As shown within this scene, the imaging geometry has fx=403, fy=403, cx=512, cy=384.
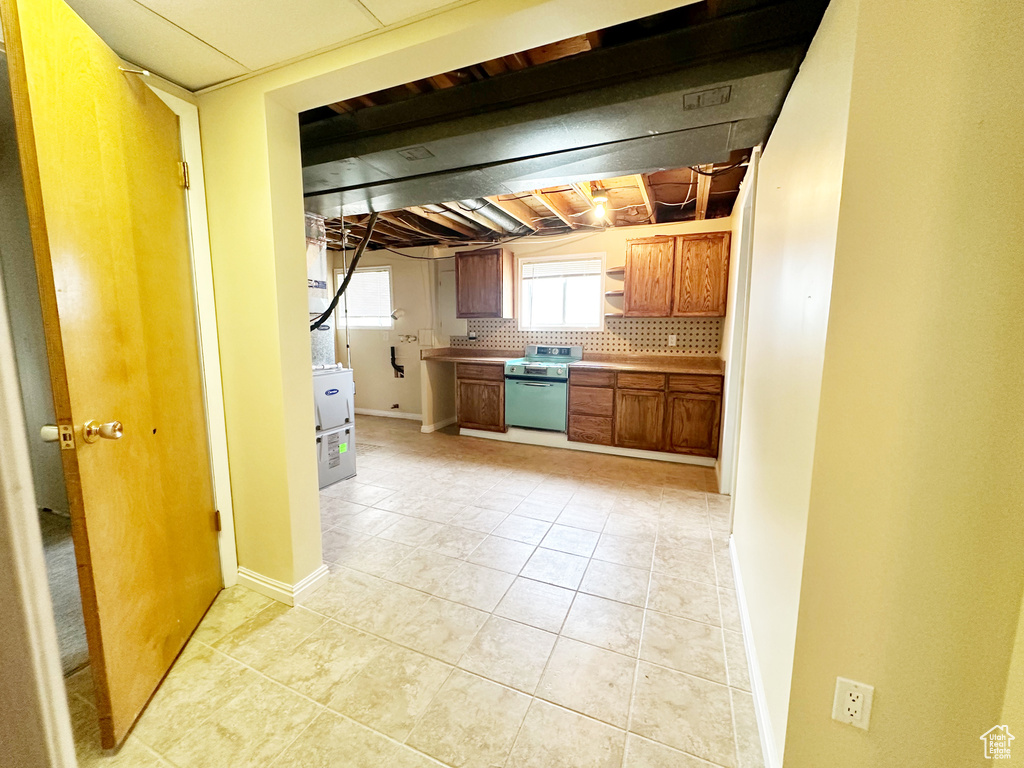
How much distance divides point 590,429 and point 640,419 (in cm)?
53

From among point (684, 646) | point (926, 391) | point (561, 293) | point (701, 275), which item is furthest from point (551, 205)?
point (684, 646)

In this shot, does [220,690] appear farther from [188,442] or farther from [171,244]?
[171,244]

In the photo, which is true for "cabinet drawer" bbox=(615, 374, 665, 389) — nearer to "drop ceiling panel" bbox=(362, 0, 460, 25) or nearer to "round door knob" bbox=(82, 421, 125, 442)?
"drop ceiling panel" bbox=(362, 0, 460, 25)

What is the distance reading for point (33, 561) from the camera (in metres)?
0.56

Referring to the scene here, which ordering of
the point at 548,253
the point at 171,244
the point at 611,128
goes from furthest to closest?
the point at 548,253, the point at 611,128, the point at 171,244

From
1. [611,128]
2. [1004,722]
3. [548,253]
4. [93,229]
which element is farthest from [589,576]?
[548,253]

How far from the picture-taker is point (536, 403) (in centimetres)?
448

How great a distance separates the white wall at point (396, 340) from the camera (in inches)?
221

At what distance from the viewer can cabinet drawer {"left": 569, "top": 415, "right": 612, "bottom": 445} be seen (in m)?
4.20

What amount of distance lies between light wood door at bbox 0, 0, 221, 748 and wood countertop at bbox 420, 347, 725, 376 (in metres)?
3.32

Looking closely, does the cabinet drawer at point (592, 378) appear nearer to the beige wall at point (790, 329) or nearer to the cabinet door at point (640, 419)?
the cabinet door at point (640, 419)

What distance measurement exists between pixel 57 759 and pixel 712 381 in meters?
4.01

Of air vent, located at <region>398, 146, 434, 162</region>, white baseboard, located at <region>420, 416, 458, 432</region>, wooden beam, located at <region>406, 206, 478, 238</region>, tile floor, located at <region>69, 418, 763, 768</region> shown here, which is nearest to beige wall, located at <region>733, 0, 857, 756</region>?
tile floor, located at <region>69, 418, 763, 768</region>

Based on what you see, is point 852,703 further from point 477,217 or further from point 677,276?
point 477,217
